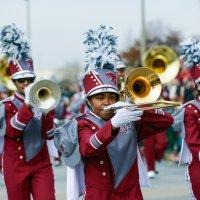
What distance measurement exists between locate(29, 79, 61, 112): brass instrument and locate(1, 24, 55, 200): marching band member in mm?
80

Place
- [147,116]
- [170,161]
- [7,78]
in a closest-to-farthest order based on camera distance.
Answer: [147,116]
[7,78]
[170,161]

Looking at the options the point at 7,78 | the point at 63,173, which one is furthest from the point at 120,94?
the point at 63,173

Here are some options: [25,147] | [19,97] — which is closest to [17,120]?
[25,147]

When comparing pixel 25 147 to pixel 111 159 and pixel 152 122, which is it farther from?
pixel 152 122

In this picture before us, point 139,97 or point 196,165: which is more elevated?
point 139,97

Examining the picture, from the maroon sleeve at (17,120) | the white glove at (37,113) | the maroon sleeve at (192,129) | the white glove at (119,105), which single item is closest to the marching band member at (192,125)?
the maroon sleeve at (192,129)

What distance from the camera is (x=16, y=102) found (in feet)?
24.5

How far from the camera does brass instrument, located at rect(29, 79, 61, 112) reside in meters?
6.90

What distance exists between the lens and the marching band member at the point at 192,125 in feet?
23.6

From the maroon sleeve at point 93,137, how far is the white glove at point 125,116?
71 millimetres

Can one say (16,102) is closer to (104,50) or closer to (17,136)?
(17,136)

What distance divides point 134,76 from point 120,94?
18cm

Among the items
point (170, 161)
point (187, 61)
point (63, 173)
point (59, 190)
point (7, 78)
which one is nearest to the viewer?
point (187, 61)

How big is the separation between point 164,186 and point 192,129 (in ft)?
13.5
